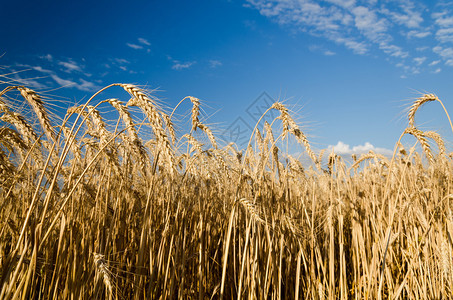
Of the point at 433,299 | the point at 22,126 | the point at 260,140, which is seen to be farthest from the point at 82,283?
the point at 433,299

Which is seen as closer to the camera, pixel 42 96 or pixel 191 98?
pixel 42 96

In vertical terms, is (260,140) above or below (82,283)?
above

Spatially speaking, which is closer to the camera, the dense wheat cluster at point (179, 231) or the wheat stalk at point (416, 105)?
the dense wheat cluster at point (179, 231)

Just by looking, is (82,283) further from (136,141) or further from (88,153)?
(88,153)

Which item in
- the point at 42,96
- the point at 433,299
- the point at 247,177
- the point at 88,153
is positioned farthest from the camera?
the point at 88,153

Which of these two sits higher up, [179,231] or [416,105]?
[416,105]

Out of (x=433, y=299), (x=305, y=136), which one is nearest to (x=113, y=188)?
(x=305, y=136)

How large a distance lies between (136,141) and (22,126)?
0.89m

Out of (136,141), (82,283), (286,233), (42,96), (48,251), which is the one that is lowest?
(82,283)

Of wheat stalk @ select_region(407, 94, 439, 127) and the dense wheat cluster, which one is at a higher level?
wheat stalk @ select_region(407, 94, 439, 127)

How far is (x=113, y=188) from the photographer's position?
263cm

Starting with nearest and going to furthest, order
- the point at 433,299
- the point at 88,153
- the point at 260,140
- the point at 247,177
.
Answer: the point at 433,299, the point at 247,177, the point at 88,153, the point at 260,140

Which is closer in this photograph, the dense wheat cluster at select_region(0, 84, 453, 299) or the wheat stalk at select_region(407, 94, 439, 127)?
the dense wheat cluster at select_region(0, 84, 453, 299)

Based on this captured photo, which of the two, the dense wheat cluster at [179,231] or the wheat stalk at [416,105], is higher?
the wheat stalk at [416,105]
